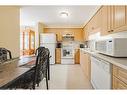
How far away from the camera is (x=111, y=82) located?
2.19 metres

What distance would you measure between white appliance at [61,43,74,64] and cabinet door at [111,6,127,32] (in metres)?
5.71

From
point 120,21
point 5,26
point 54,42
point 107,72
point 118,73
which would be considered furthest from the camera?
point 54,42

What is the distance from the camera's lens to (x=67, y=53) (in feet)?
28.6

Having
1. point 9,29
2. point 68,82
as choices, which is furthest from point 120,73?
point 9,29

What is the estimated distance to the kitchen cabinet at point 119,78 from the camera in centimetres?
173

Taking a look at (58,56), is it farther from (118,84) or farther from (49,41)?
(118,84)

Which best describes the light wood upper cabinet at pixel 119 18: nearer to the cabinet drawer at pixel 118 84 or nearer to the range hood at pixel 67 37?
the cabinet drawer at pixel 118 84

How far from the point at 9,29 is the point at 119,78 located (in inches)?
145

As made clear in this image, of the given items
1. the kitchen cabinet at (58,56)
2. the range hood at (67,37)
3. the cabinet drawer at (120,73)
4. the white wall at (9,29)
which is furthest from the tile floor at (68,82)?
the range hood at (67,37)

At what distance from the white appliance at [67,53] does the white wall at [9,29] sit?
4.06 m

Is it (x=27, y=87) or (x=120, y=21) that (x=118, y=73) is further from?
(x=27, y=87)

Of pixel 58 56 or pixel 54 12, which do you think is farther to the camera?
pixel 58 56
